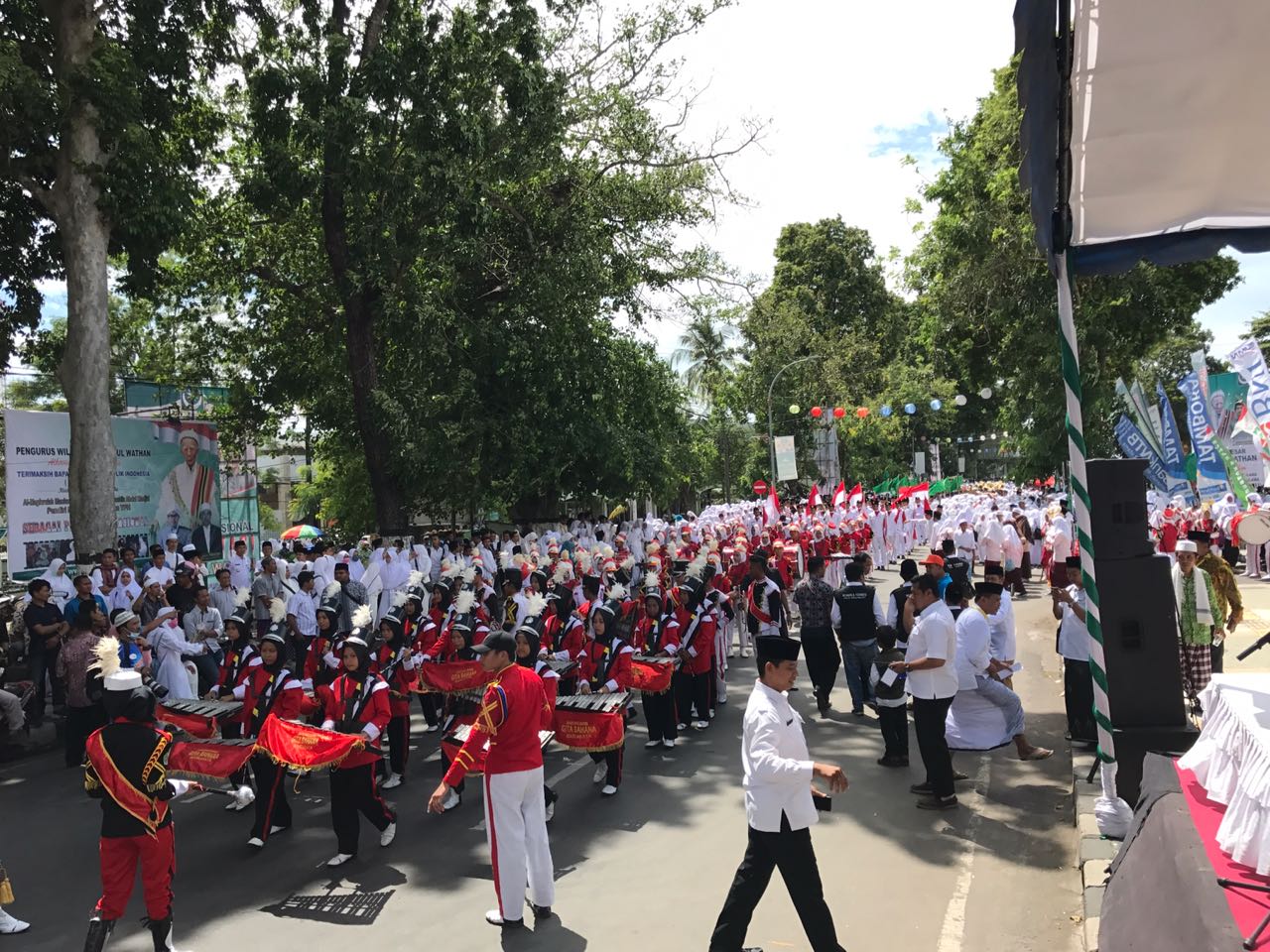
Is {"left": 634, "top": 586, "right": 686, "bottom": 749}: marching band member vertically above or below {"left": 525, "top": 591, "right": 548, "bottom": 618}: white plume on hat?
below

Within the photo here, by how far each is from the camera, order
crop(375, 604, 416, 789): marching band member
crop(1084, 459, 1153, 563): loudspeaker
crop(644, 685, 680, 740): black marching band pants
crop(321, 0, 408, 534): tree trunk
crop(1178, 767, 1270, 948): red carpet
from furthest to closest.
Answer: crop(321, 0, 408, 534): tree trunk, crop(644, 685, 680, 740): black marching band pants, crop(375, 604, 416, 789): marching band member, crop(1084, 459, 1153, 563): loudspeaker, crop(1178, 767, 1270, 948): red carpet

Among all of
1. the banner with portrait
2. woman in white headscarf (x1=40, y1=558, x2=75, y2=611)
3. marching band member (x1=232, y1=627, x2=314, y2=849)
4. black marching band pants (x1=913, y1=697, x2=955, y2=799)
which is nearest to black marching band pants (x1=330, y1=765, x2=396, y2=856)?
marching band member (x1=232, y1=627, x2=314, y2=849)

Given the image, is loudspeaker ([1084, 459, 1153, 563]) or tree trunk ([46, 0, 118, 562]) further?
tree trunk ([46, 0, 118, 562])

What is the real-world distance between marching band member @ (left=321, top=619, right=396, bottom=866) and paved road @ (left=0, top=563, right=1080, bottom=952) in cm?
24

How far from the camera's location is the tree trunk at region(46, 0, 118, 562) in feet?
45.4

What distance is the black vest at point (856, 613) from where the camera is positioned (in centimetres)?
996

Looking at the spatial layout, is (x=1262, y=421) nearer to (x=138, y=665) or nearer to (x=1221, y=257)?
(x=1221, y=257)

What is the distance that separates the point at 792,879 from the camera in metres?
4.69

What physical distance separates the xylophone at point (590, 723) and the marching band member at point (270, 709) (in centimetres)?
196

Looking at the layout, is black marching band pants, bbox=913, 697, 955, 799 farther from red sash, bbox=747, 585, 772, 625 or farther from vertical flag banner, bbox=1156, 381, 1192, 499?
vertical flag banner, bbox=1156, 381, 1192, 499

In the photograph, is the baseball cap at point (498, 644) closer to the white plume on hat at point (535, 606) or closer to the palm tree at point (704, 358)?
the white plume on hat at point (535, 606)

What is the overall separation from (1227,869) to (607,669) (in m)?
5.83

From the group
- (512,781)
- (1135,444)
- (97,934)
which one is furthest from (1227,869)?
(1135,444)

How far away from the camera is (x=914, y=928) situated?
216 inches
